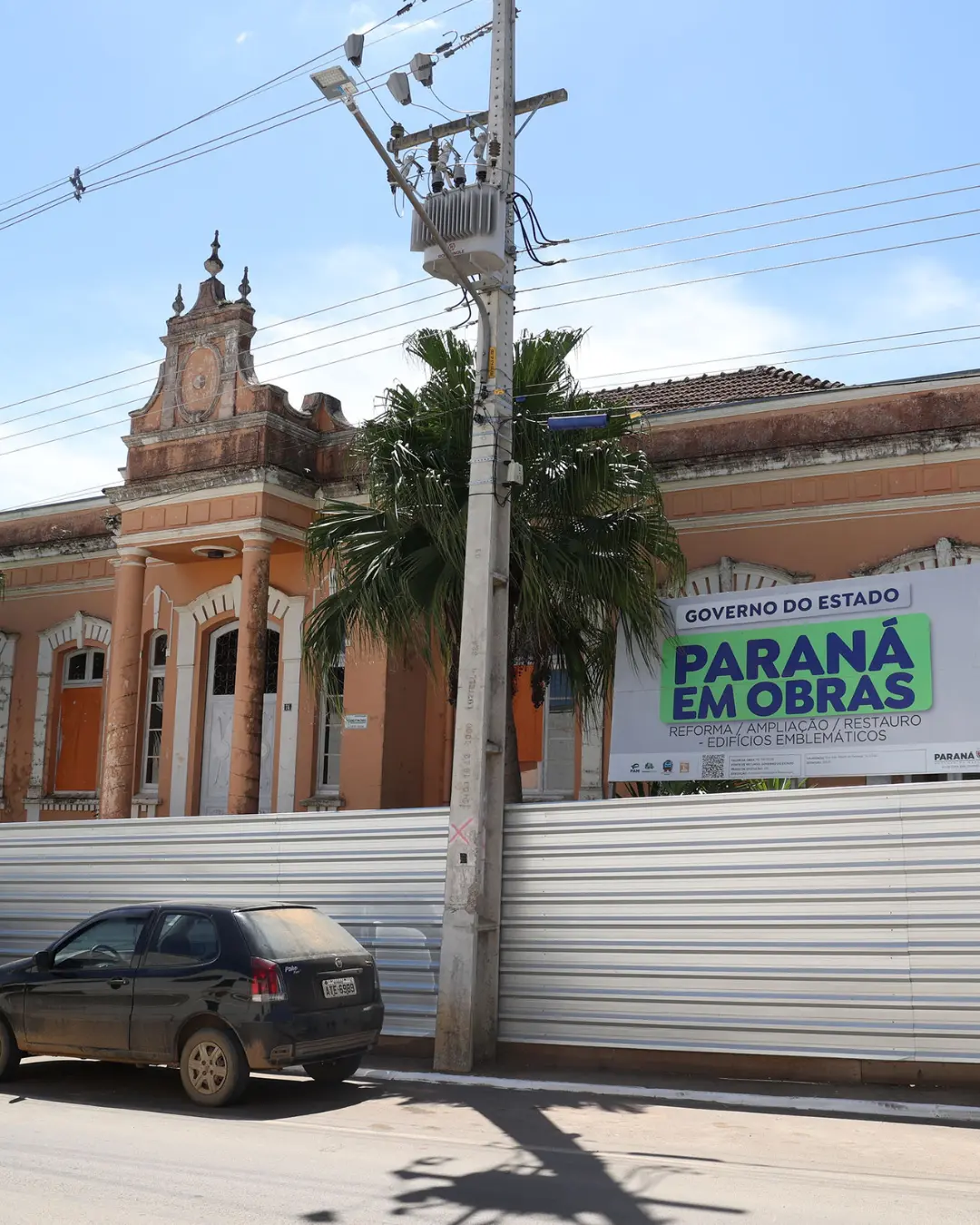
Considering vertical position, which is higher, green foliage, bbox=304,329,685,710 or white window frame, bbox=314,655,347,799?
green foliage, bbox=304,329,685,710

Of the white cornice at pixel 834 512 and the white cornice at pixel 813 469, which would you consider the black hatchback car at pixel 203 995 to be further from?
the white cornice at pixel 813 469

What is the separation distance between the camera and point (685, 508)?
16750 millimetres

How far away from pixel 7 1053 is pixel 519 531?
633 centimetres

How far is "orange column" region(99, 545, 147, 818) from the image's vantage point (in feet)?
59.3

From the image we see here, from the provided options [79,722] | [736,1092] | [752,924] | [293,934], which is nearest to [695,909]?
[752,924]

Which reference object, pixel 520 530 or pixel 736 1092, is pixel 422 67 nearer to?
pixel 520 530

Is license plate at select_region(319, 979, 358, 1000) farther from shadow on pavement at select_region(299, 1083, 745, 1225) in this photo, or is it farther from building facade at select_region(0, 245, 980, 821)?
building facade at select_region(0, 245, 980, 821)

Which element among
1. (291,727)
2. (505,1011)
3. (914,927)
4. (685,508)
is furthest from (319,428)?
(914,927)

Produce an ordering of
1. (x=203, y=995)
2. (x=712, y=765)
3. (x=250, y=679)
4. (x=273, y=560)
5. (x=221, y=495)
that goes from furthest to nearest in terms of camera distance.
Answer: (x=273, y=560), (x=221, y=495), (x=250, y=679), (x=712, y=765), (x=203, y=995)

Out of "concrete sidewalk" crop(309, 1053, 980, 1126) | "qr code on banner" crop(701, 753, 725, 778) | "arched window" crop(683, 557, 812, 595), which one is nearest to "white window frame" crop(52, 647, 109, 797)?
"arched window" crop(683, 557, 812, 595)

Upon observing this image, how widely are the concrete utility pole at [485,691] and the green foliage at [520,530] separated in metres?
1.28

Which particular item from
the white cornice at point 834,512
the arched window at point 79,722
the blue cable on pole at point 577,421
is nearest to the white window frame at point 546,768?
the white cornice at point 834,512

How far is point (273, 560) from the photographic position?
1983 centimetres

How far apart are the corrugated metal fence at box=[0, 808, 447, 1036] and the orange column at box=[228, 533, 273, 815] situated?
335 cm
